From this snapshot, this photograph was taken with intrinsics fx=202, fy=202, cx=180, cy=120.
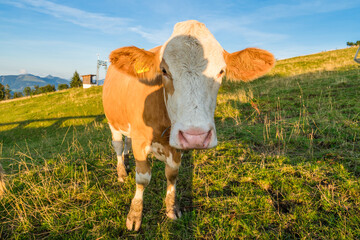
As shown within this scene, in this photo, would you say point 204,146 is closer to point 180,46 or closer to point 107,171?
point 180,46

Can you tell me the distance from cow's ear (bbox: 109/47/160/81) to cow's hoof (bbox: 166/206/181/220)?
5.77 feet

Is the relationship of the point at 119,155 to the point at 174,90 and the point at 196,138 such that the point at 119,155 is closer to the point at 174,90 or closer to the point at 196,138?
the point at 174,90

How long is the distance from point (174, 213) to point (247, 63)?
222 centimetres

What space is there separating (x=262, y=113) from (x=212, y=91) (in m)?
5.55

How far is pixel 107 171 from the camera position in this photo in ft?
13.4

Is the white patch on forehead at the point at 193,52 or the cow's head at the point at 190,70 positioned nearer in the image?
the cow's head at the point at 190,70

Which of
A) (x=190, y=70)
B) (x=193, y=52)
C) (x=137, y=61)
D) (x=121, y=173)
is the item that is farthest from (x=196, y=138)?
(x=121, y=173)

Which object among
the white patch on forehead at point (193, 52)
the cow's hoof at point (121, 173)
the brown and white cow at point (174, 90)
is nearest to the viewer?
the brown and white cow at point (174, 90)

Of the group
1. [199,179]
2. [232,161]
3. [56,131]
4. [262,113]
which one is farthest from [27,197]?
[56,131]

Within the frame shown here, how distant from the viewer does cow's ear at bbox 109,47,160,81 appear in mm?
2318

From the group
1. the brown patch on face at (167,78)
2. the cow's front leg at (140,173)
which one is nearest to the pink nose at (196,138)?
the brown patch on face at (167,78)

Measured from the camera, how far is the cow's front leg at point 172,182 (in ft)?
8.92

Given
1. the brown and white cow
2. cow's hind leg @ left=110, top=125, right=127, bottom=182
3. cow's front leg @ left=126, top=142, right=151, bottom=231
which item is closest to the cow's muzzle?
the brown and white cow

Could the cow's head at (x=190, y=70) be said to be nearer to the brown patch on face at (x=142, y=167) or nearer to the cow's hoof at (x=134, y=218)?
the brown patch on face at (x=142, y=167)
